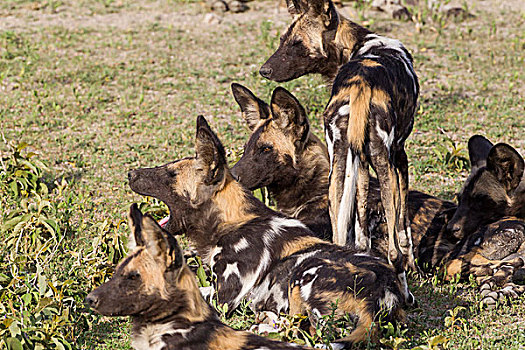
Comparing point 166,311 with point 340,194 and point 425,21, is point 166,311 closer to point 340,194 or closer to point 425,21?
point 340,194

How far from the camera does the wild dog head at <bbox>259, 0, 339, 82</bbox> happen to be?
579 cm

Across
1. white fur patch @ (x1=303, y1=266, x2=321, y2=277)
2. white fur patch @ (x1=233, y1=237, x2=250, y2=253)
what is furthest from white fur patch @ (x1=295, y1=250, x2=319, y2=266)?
white fur patch @ (x1=233, y1=237, x2=250, y2=253)

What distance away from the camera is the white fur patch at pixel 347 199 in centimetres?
472

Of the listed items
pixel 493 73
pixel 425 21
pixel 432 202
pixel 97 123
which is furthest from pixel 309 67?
pixel 425 21

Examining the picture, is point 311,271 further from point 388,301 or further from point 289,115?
point 289,115

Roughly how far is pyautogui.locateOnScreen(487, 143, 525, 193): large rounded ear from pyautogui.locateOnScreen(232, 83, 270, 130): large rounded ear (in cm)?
176

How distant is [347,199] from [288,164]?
1.06 metres

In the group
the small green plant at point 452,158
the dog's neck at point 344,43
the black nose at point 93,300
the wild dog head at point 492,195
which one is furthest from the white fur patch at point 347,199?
the small green plant at point 452,158

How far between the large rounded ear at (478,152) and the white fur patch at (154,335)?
317 cm

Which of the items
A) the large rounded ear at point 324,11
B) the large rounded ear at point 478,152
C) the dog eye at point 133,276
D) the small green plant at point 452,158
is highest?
the large rounded ear at point 324,11

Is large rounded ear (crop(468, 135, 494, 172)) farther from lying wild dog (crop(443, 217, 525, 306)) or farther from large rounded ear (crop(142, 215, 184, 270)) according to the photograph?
large rounded ear (crop(142, 215, 184, 270))

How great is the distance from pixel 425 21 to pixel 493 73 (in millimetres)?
1869

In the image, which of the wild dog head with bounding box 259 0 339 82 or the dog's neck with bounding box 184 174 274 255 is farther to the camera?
the wild dog head with bounding box 259 0 339 82

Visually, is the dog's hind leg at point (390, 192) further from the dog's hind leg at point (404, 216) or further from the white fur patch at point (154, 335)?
the white fur patch at point (154, 335)
